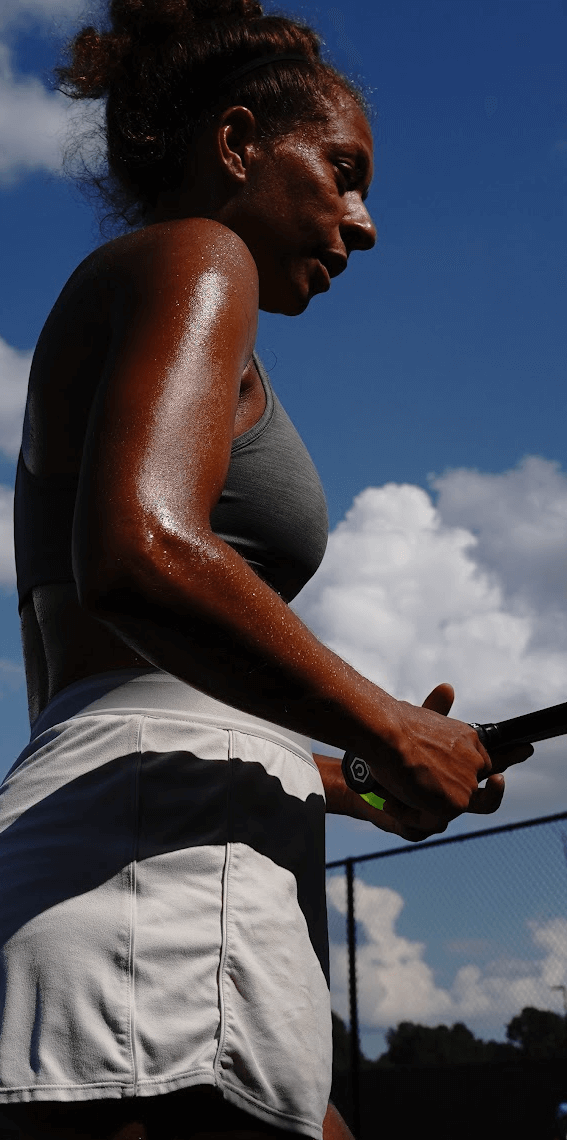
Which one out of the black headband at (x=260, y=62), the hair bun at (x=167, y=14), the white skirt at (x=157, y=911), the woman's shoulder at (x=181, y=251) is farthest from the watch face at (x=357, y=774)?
the hair bun at (x=167, y=14)

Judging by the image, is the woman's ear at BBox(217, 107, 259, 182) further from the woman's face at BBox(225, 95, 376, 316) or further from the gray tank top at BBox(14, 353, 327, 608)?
the gray tank top at BBox(14, 353, 327, 608)

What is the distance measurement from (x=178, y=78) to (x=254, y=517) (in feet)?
2.54

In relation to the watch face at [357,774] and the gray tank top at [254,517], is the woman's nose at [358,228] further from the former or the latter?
the watch face at [357,774]

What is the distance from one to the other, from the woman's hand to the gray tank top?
258 mm

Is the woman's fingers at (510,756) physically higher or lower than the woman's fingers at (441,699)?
lower

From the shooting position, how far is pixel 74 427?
1294 mm

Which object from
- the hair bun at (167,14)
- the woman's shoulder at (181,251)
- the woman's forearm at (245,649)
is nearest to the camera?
the woman's forearm at (245,649)

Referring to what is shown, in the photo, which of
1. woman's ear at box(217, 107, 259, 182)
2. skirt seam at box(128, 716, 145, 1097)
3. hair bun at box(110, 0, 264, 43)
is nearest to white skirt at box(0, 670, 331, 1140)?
skirt seam at box(128, 716, 145, 1097)

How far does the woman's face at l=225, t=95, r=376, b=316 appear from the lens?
1519 mm

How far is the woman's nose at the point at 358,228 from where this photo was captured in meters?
1.60

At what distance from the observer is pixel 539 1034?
23.3 ft

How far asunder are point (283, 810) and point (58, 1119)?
401 millimetres

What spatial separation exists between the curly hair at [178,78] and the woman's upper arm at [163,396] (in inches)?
17.8

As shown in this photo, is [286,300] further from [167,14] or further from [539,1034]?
[539,1034]
